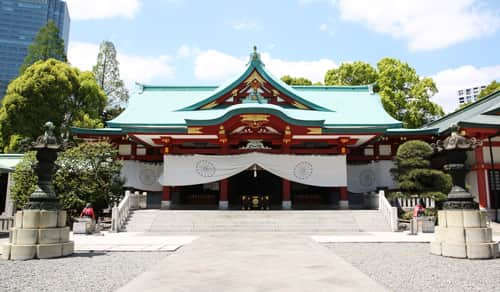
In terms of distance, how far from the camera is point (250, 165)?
17.6 m

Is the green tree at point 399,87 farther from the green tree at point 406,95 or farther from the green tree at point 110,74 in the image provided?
the green tree at point 110,74

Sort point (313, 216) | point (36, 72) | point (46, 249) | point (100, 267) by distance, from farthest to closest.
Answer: point (36, 72)
point (313, 216)
point (46, 249)
point (100, 267)

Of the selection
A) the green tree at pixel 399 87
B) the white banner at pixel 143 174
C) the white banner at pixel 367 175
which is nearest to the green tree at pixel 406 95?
the green tree at pixel 399 87

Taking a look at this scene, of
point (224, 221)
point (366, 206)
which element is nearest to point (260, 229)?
point (224, 221)

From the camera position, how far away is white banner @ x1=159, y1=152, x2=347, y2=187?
17719 millimetres

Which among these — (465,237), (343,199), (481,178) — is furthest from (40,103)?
(481,178)

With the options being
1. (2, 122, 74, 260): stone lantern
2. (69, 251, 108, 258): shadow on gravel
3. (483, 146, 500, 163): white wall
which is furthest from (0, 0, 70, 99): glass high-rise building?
(483, 146, 500, 163): white wall

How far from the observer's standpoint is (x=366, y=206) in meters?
18.3

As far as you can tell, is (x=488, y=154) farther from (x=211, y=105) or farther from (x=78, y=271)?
(x=78, y=271)

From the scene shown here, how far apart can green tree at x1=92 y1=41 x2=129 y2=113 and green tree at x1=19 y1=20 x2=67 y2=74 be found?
151 inches

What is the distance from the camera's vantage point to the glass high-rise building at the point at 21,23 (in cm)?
12329

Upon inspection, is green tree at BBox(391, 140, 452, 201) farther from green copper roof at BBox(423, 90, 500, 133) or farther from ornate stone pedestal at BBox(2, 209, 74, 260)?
ornate stone pedestal at BBox(2, 209, 74, 260)

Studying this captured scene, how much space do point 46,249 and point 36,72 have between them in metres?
21.8

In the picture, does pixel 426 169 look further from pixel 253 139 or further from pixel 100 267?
pixel 100 267
